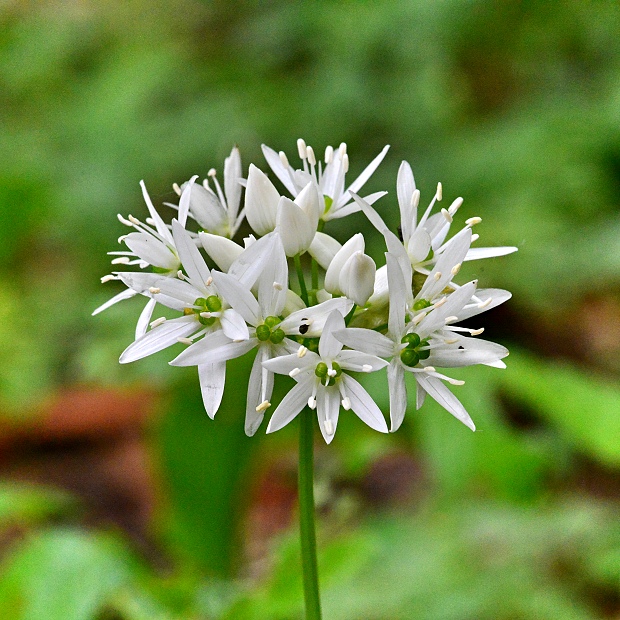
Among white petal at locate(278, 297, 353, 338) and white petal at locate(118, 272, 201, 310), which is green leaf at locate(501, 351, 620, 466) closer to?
white petal at locate(278, 297, 353, 338)

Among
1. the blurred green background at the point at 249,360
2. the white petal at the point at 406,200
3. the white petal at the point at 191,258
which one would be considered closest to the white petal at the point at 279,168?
the white petal at the point at 406,200

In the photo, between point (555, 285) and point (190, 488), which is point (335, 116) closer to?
point (555, 285)

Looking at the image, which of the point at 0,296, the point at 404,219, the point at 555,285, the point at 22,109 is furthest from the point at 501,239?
the point at 22,109

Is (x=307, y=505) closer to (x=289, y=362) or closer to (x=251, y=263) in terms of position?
(x=289, y=362)

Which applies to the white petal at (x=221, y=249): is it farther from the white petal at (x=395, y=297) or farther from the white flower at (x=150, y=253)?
the white petal at (x=395, y=297)

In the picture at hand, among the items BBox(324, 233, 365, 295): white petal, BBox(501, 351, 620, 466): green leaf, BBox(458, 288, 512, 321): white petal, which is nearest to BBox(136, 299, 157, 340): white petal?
A: BBox(324, 233, 365, 295): white petal

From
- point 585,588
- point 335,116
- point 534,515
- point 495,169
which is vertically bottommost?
point 585,588

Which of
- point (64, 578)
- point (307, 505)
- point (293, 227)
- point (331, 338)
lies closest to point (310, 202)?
point (293, 227)
